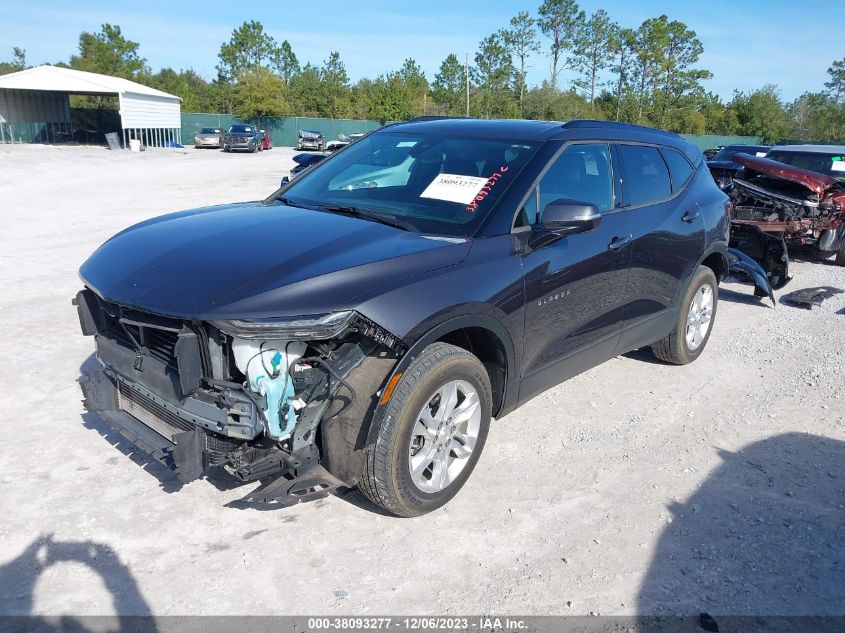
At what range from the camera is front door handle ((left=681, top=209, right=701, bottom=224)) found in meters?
5.24

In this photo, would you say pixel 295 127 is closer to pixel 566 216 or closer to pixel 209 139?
pixel 209 139

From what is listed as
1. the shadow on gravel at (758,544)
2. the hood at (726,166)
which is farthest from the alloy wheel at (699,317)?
the hood at (726,166)

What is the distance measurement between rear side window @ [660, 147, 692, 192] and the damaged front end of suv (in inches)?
130

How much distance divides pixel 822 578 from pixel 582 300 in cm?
190

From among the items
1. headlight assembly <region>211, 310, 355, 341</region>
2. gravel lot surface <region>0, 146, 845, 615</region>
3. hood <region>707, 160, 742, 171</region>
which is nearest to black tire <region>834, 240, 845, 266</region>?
hood <region>707, 160, 742, 171</region>

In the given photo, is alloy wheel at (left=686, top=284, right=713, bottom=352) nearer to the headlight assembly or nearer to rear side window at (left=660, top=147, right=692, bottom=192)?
rear side window at (left=660, top=147, right=692, bottom=192)

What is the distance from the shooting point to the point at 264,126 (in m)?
61.2

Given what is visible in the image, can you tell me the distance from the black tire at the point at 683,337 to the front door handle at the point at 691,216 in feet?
1.51

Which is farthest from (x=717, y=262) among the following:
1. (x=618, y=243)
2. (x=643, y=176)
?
(x=618, y=243)

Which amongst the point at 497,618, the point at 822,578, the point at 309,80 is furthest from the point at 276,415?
the point at 309,80

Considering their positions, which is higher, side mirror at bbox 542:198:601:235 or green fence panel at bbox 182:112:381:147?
green fence panel at bbox 182:112:381:147

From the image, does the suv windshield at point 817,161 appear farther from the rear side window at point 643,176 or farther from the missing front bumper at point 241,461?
the missing front bumper at point 241,461

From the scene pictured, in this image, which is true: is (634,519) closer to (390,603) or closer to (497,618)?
(497,618)

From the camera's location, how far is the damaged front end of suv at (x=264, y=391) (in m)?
2.89
